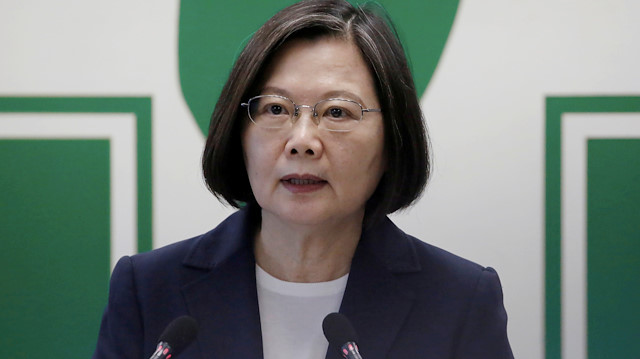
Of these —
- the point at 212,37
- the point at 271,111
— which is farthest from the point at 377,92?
the point at 212,37

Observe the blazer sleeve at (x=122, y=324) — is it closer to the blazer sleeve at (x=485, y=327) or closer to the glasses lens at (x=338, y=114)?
the glasses lens at (x=338, y=114)

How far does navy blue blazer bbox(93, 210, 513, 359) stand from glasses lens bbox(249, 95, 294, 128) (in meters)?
0.28

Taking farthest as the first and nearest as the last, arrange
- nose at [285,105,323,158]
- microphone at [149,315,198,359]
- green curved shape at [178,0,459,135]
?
green curved shape at [178,0,459,135], nose at [285,105,323,158], microphone at [149,315,198,359]

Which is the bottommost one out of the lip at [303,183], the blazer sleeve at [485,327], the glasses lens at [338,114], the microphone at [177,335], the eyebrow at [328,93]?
the blazer sleeve at [485,327]

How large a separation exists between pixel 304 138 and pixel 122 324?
0.50 metres

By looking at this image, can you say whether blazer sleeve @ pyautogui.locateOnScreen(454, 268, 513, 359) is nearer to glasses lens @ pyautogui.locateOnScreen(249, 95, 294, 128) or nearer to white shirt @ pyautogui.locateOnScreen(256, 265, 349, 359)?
white shirt @ pyautogui.locateOnScreen(256, 265, 349, 359)

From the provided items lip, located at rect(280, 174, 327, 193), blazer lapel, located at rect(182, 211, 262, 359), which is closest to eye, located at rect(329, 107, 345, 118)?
lip, located at rect(280, 174, 327, 193)

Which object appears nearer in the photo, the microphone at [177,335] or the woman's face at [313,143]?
the microphone at [177,335]

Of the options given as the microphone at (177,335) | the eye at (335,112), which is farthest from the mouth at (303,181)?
the microphone at (177,335)

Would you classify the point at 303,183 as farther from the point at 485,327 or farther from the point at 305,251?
the point at 485,327

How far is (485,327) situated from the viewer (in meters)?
1.30

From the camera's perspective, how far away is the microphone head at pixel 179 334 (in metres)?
0.94

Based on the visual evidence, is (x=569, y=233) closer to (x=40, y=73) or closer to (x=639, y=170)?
(x=639, y=170)

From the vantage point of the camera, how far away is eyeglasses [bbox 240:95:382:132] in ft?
3.91
